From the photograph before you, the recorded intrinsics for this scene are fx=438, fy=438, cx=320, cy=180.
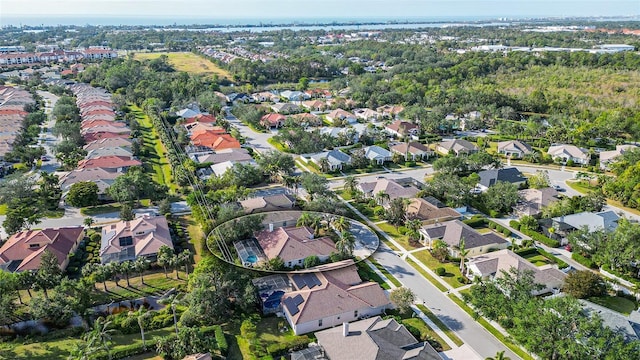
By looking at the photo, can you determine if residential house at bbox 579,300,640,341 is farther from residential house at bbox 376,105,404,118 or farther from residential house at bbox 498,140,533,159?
residential house at bbox 376,105,404,118

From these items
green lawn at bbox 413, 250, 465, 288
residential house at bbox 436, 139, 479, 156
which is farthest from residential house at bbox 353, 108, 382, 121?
green lawn at bbox 413, 250, 465, 288

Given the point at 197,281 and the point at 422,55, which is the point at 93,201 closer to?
the point at 197,281

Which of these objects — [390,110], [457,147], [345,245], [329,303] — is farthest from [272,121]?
[329,303]

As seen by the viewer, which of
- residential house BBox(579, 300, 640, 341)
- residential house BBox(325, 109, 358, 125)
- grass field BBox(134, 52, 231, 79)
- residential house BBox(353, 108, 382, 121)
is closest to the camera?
residential house BBox(579, 300, 640, 341)

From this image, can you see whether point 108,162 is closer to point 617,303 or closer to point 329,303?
point 329,303

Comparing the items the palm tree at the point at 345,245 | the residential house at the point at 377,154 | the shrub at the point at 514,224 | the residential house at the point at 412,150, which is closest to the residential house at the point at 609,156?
the residential house at the point at 412,150

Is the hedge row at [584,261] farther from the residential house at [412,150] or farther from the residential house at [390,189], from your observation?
the residential house at [412,150]

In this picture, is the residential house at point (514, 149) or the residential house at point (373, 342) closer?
the residential house at point (373, 342)
